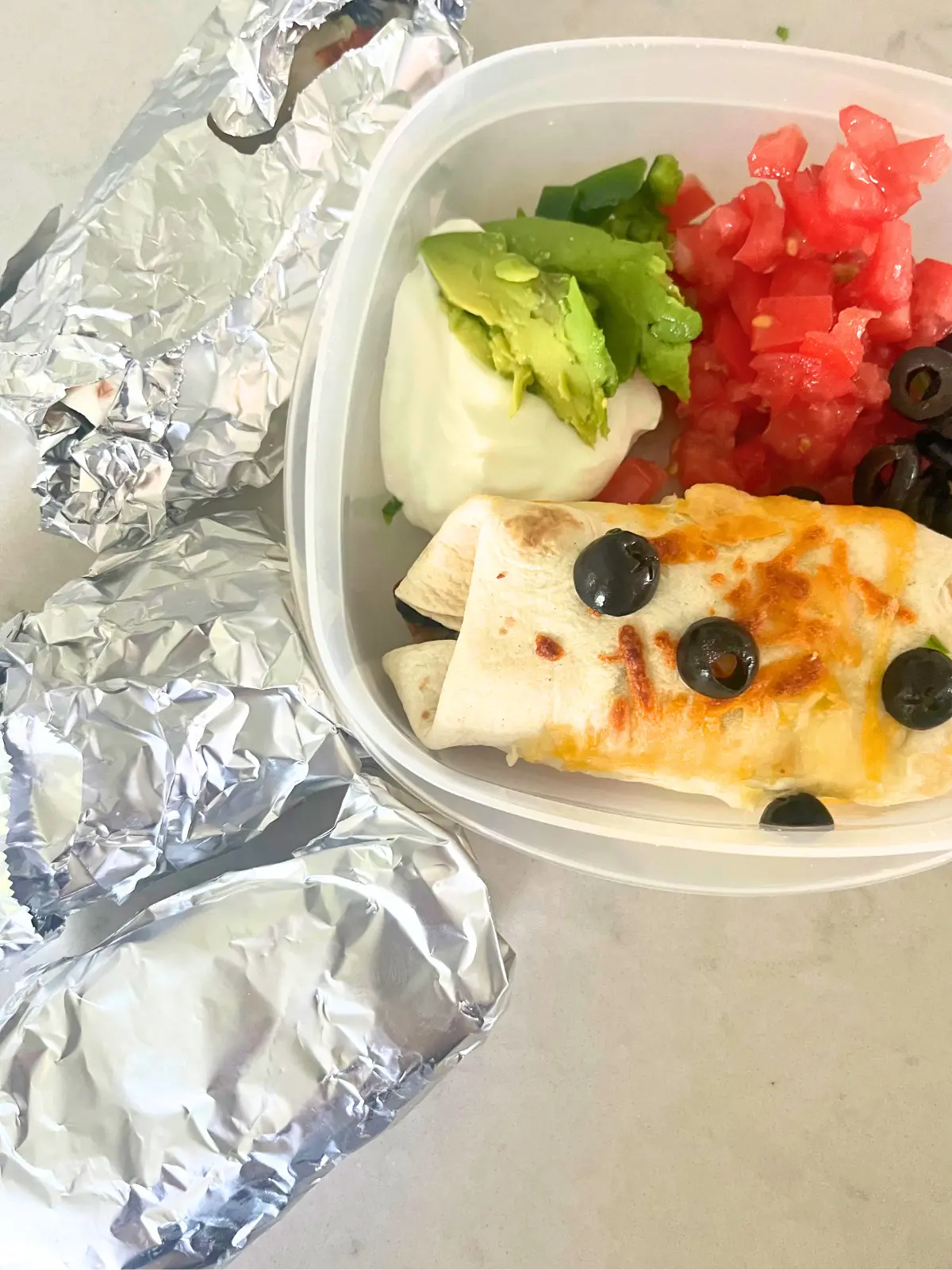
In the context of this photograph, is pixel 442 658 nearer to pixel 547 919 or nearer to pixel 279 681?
pixel 279 681

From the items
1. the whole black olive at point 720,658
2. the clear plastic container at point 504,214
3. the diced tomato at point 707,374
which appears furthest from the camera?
the diced tomato at point 707,374

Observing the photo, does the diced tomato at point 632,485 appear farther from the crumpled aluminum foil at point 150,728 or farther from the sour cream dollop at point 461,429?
the crumpled aluminum foil at point 150,728

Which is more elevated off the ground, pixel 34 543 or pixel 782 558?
pixel 34 543

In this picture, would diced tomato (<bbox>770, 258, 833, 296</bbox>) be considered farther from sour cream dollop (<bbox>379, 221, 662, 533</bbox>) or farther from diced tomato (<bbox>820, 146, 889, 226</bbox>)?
sour cream dollop (<bbox>379, 221, 662, 533</bbox>)

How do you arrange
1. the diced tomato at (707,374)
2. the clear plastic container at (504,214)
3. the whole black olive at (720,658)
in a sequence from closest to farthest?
the whole black olive at (720,658)
the clear plastic container at (504,214)
the diced tomato at (707,374)

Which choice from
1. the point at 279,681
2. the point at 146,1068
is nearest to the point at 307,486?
the point at 279,681

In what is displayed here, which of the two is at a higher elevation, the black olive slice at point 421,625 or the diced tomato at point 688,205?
the diced tomato at point 688,205

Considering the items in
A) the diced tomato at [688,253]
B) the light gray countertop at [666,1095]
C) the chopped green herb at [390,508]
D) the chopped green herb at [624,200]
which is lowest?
the light gray countertop at [666,1095]

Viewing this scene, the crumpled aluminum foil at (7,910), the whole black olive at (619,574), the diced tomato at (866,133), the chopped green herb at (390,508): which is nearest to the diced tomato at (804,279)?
the diced tomato at (866,133)
